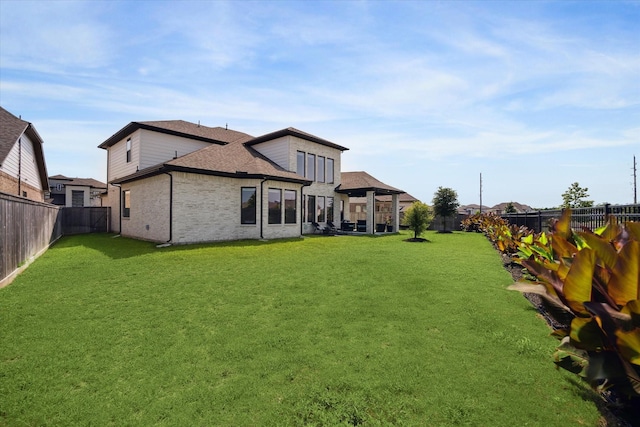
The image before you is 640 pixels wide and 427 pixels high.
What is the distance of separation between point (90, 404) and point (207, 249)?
9.75 metres

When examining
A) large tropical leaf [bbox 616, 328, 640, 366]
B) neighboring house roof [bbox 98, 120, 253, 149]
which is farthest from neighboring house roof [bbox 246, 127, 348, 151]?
large tropical leaf [bbox 616, 328, 640, 366]

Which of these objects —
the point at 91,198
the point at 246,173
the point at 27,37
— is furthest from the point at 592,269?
the point at 91,198

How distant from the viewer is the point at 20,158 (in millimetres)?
17172

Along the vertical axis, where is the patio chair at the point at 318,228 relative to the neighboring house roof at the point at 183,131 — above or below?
below

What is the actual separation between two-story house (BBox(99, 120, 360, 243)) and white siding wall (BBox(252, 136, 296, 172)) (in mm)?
70

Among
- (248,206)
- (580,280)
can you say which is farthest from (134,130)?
(580,280)

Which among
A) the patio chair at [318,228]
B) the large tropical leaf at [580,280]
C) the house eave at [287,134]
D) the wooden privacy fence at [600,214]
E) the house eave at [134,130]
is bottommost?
the patio chair at [318,228]

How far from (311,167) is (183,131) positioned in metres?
9.31

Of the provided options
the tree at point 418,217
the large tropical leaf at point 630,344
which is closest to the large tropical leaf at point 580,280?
the large tropical leaf at point 630,344

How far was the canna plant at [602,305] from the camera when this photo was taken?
68.5 inches

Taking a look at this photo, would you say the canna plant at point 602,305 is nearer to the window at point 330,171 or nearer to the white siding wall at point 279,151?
the white siding wall at point 279,151

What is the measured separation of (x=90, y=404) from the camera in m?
3.04

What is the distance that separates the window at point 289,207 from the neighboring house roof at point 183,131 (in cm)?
781

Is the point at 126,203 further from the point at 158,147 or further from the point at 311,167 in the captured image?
the point at 311,167
